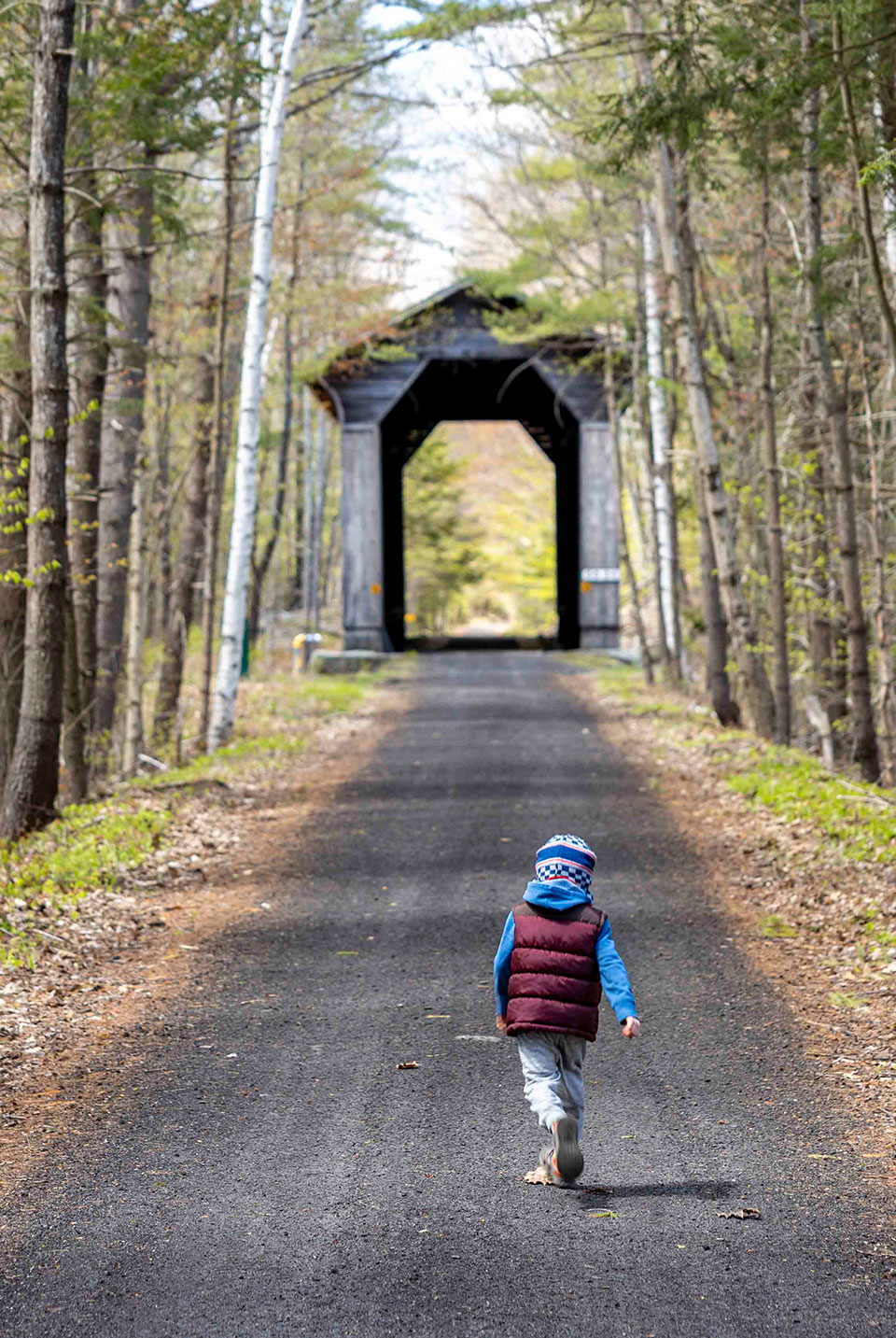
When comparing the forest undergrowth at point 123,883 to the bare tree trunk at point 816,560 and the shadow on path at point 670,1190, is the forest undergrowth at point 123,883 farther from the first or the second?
the bare tree trunk at point 816,560

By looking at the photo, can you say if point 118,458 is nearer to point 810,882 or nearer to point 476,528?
point 810,882

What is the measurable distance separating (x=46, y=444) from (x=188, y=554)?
9.41 m

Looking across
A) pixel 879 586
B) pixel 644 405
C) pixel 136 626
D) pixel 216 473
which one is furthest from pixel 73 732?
pixel 644 405

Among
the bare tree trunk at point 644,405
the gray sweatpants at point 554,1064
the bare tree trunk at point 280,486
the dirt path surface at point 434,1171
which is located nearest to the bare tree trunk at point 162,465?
the bare tree trunk at point 280,486

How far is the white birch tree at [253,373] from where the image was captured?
15.3 m

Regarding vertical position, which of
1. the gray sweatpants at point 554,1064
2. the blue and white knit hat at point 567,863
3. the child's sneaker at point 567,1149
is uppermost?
the blue and white knit hat at point 567,863

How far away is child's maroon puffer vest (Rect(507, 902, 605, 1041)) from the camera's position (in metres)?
4.84

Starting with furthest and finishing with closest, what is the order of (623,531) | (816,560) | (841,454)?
(623,531)
(816,560)
(841,454)

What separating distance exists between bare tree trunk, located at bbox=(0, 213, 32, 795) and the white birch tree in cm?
307

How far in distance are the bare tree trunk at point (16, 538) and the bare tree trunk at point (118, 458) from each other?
103 inches

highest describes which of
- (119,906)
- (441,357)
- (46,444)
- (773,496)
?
(441,357)

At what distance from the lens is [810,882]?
9336 millimetres

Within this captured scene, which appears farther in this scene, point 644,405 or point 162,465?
point 162,465

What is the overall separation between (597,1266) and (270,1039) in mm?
2708
